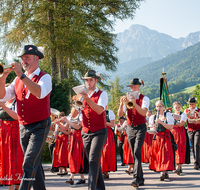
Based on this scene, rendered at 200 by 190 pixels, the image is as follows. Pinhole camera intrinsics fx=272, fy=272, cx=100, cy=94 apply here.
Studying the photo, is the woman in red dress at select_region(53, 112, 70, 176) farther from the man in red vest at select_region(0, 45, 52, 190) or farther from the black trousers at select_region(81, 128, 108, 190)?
the man in red vest at select_region(0, 45, 52, 190)

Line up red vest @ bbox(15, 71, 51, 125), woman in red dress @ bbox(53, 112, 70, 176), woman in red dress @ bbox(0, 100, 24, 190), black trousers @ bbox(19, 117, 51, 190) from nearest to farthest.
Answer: black trousers @ bbox(19, 117, 51, 190)
red vest @ bbox(15, 71, 51, 125)
woman in red dress @ bbox(0, 100, 24, 190)
woman in red dress @ bbox(53, 112, 70, 176)

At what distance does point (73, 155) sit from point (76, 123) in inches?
34.0

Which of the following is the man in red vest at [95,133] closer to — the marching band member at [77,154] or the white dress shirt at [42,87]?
the white dress shirt at [42,87]

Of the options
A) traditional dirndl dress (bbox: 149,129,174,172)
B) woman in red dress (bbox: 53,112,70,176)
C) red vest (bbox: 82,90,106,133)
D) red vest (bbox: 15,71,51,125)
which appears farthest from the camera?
woman in red dress (bbox: 53,112,70,176)

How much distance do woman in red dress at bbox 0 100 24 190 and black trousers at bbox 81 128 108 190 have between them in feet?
5.13

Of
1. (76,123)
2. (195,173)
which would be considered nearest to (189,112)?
(195,173)

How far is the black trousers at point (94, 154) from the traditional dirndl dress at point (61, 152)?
3.71m

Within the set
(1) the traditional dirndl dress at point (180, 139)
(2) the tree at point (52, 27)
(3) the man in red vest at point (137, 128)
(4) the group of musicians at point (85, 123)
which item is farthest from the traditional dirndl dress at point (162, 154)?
(2) the tree at point (52, 27)

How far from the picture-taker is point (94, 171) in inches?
177

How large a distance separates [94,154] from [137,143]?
1.93 metres

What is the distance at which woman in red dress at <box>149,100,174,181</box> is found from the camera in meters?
7.11

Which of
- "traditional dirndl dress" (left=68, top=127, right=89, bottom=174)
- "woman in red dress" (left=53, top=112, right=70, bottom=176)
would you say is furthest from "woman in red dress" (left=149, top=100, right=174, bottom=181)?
"woman in red dress" (left=53, top=112, right=70, bottom=176)

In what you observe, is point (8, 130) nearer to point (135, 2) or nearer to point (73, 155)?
point (73, 155)

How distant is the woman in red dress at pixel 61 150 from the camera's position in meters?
8.23
